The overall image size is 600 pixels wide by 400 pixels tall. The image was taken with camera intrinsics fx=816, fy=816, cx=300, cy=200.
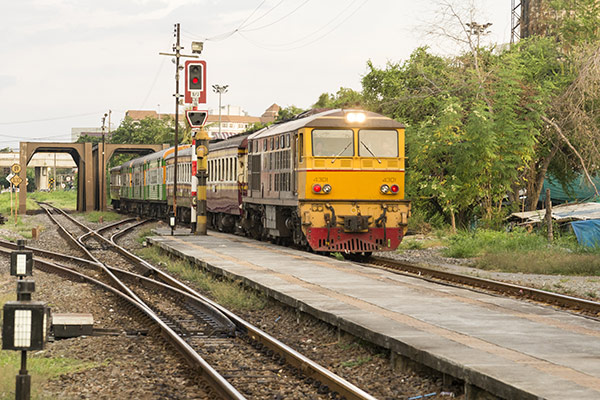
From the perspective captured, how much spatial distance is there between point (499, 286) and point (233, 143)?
586 inches

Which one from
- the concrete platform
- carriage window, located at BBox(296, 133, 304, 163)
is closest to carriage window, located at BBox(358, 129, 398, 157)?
carriage window, located at BBox(296, 133, 304, 163)

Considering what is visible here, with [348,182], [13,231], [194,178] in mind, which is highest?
[194,178]

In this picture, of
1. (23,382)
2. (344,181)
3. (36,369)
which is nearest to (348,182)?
(344,181)

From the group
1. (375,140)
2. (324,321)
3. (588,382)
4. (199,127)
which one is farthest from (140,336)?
(199,127)

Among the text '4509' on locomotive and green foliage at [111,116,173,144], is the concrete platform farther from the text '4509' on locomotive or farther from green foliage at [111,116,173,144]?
green foliage at [111,116,173,144]

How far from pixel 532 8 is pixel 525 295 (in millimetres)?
37229

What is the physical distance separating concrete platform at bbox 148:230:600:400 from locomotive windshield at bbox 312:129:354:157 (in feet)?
11.0

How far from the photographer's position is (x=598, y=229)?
70.6 ft

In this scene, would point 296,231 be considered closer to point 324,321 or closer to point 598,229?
point 598,229

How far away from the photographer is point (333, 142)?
1875 cm

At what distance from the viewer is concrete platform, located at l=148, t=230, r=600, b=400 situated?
6.45 m

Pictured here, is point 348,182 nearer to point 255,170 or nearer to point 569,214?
point 255,170

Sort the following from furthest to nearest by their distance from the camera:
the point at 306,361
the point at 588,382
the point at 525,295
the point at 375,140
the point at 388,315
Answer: the point at 375,140 < the point at 525,295 < the point at 388,315 < the point at 306,361 < the point at 588,382

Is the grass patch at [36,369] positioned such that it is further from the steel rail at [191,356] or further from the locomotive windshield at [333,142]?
the locomotive windshield at [333,142]
